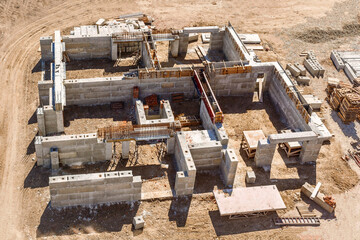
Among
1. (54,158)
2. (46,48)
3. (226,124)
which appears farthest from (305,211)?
(46,48)

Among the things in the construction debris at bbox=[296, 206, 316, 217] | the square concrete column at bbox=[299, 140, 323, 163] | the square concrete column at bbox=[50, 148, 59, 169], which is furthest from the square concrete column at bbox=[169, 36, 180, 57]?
the construction debris at bbox=[296, 206, 316, 217]

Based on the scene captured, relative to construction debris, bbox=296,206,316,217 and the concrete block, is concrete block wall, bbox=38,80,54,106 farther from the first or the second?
construction debris, bbox=296,206,316,217

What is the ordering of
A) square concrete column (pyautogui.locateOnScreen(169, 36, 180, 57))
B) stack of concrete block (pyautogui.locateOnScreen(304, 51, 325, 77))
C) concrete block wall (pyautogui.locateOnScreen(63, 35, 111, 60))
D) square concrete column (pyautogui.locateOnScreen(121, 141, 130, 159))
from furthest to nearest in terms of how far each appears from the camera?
square concrete column (pyautogui.locateOnScreen(169, 36, 180, 57)) < stack of concrete block (pyautogui.locateOnScreen(304, 51, 325, 77)) < concrete block wall (pyautogui.locateOnScreen(63, 35, 111, 60)) < square concrete column (pyautogui.locateOnScreen(121, 141, 130, 159))

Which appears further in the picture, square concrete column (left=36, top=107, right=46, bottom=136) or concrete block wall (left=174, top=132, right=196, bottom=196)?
square concrete column (left=36, top=107, right=46, bottom=136)

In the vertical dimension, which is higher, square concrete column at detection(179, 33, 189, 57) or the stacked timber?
square concrete column at detection(179, 33, 189, 57)

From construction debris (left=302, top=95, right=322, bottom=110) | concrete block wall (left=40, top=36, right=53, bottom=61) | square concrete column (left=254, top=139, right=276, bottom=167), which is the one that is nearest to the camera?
square concrete column (left=254, top=139, right=276, bottom=167)

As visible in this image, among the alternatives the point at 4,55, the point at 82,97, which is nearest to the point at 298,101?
the point at 82,97

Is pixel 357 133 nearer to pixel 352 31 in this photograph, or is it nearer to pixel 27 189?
pixel 352 31
